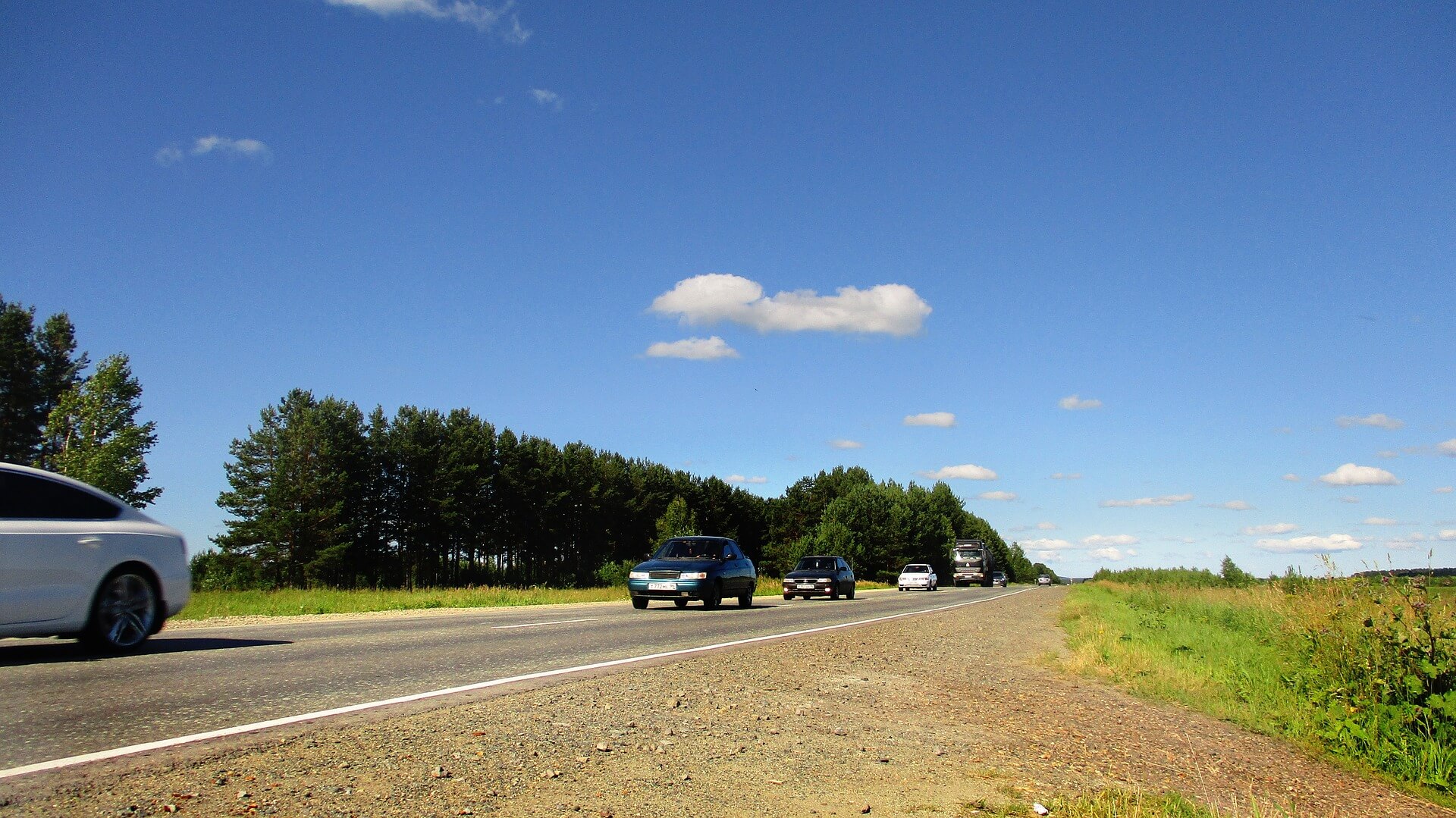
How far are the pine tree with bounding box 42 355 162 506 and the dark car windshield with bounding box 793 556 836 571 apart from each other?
36673 mm

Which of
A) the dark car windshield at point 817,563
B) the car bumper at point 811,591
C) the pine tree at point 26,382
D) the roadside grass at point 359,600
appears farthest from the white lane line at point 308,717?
the pine tree at point 26,382

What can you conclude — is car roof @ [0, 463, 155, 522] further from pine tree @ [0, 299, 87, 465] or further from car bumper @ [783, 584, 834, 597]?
pine tree @ [0, 299, 87, 465]

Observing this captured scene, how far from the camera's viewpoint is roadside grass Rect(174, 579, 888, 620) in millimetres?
18750

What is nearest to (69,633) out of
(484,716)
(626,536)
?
(484,716)

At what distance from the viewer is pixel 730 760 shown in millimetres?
5539

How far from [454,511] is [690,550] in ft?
164

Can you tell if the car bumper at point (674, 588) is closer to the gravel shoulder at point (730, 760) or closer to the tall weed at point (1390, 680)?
the gravel shoulder at point (730, 760)

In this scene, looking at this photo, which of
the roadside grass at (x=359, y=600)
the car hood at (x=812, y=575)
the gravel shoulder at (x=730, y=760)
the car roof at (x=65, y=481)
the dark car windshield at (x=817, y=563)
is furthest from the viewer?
the dark car windshield at (x=817, y=563)

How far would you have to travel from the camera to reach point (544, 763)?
507 cm

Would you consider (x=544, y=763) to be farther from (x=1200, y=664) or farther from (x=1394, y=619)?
(x=1200, y=664)

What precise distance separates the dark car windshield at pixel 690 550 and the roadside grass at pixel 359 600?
5.95 m

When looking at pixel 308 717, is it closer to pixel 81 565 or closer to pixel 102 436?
pixel 81 565

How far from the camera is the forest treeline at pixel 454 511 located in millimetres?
57531

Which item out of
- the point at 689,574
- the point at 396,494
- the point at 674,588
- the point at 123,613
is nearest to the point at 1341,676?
the point at 123,613
